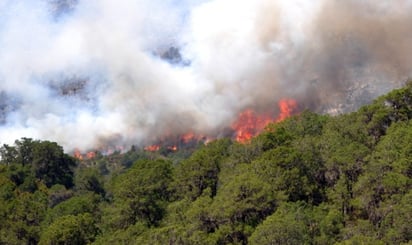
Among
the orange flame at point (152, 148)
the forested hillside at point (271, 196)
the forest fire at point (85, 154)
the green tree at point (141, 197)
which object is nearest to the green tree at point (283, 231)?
the forested hillside at point (271, 196)

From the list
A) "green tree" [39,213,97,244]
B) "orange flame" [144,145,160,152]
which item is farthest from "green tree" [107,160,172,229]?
"orange flame" [144,145,160,152]

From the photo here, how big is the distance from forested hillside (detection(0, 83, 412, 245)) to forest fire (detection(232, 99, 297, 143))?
45778 millimetres

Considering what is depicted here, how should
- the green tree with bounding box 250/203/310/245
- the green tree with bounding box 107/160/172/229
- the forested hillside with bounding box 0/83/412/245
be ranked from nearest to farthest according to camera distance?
1. the green tree with bounding box 250/203/310/245
2. the forested hillside with bounding box 0/83/412/245
3. the green tree with bounding box 107/160/172/229

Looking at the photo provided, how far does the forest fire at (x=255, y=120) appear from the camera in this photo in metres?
135

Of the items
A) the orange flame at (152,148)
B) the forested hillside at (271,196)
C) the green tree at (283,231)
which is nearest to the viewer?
the green tree at (283,231)

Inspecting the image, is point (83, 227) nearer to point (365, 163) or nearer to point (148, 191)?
point (148, 191)

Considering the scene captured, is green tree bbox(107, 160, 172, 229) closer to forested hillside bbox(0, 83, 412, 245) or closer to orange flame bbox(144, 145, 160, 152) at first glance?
forested hillside bbox(0, 83, 412, 245)

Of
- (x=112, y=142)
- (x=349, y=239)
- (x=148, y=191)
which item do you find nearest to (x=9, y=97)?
(x=112, y=142)

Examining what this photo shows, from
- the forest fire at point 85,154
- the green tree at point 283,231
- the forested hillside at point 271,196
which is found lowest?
the green tree at point 283,231

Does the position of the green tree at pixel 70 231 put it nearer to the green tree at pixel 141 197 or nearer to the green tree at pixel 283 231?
the green tree at pixel 141 197

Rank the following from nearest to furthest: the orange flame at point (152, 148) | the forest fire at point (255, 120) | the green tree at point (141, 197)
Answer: the green tree at point (141, 197), the forest fire at point (255, 120), the orange flame at point (152, 148)

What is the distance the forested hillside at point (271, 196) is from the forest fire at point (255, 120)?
45.8m

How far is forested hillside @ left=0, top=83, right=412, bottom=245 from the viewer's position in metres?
53.0

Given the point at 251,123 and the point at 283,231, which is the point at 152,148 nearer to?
the point at 251,123
